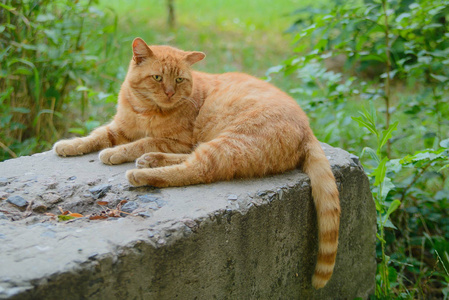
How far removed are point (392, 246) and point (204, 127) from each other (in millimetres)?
1834

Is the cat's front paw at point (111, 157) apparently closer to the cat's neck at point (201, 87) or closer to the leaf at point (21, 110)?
the cat's neck at point (201, 87)

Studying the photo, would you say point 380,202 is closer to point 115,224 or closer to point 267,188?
point 267,188

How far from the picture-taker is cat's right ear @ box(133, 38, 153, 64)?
8.56ft

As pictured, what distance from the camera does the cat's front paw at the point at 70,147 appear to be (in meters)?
2.59

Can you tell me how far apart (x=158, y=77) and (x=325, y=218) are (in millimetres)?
1330

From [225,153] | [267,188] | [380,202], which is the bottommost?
[380,202]

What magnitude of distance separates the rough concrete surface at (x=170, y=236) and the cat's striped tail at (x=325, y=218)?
66 mm

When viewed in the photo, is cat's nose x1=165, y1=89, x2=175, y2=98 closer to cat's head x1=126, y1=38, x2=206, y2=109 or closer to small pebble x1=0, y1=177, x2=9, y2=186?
cat's head x1=126, y1=38, x2=206, y2=109

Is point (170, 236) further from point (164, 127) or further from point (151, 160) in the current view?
point (164, 127)

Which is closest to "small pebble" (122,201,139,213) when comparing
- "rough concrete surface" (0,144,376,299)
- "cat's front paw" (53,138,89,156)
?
"rough concrete surface" (0,144,376,299)

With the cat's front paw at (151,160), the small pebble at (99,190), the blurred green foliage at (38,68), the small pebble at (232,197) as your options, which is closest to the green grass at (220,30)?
the blurred green foliage at (38,68)

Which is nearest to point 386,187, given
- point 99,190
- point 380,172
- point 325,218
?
point 380,172

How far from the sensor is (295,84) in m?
5.90

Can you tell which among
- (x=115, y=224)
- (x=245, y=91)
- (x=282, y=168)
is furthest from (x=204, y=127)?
(x=115, y=224)
